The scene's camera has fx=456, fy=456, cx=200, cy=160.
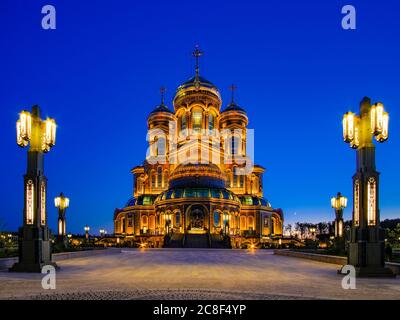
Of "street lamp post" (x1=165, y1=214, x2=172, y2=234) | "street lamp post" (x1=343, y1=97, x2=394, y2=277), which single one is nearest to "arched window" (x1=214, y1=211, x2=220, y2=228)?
"street lamp post" (x1=165, y1=214, x2=172, y2=234)

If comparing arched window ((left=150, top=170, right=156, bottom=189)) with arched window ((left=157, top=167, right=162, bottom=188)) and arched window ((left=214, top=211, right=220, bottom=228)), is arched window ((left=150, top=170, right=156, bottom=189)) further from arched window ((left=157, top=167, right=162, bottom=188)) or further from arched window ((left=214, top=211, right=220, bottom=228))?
arched window ((left=214, top=211, right=220, bottom=228))

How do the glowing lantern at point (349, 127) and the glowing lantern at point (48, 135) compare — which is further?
the glowing lantern at point (48, 135)

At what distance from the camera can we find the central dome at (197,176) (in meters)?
70.8

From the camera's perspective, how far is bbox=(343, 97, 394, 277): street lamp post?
56.8ft

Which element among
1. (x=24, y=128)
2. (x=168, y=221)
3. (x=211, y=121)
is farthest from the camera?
(x=211, y=121)

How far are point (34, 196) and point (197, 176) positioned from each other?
52206mm

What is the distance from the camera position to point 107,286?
1361cm

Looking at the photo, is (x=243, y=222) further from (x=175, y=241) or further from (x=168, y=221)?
(x=175, y=241)

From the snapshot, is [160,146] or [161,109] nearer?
[160,146]

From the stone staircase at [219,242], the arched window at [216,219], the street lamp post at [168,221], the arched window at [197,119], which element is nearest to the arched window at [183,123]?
the arched window at [197,119]

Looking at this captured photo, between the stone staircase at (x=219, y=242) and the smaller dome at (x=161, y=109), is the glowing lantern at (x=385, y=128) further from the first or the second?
the smaller dome at (x=161, y=109)

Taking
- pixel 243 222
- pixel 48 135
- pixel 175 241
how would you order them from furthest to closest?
pixel 243 222 < pixel 175 241 < pixel 48 135

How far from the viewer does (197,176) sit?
234 feet

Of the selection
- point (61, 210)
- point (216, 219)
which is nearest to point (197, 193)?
point (216, 219)
